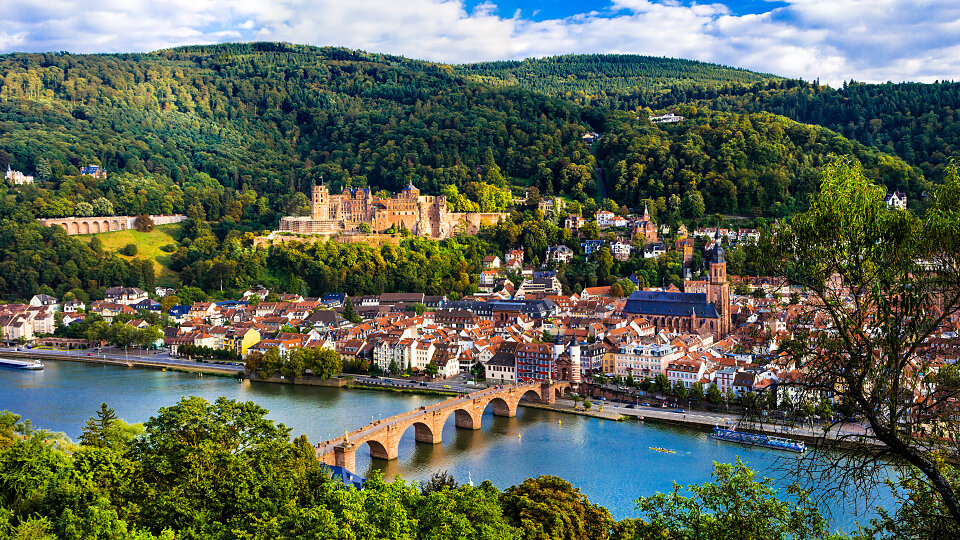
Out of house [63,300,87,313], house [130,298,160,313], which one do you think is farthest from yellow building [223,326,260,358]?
house [63,300,87,313]

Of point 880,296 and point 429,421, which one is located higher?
point 880,296

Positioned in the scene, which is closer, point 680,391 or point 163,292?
point 680,391

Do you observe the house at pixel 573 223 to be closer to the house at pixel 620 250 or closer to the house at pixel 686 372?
the house at pixel 620 250

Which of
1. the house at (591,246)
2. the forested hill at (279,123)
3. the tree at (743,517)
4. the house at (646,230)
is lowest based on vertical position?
the tree at (743,517)

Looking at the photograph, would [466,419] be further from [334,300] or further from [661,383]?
[334,300]

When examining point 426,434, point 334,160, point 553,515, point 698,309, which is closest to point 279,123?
point 334,160

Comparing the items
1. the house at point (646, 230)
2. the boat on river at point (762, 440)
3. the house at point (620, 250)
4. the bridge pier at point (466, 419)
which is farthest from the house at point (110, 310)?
the boat on river at point (762, 440)

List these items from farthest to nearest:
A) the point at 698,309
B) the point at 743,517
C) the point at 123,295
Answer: the point at 123,295
the point at 698,309
the point at 743,517

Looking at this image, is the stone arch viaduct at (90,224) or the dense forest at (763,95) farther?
the dense forest at (763,95)
